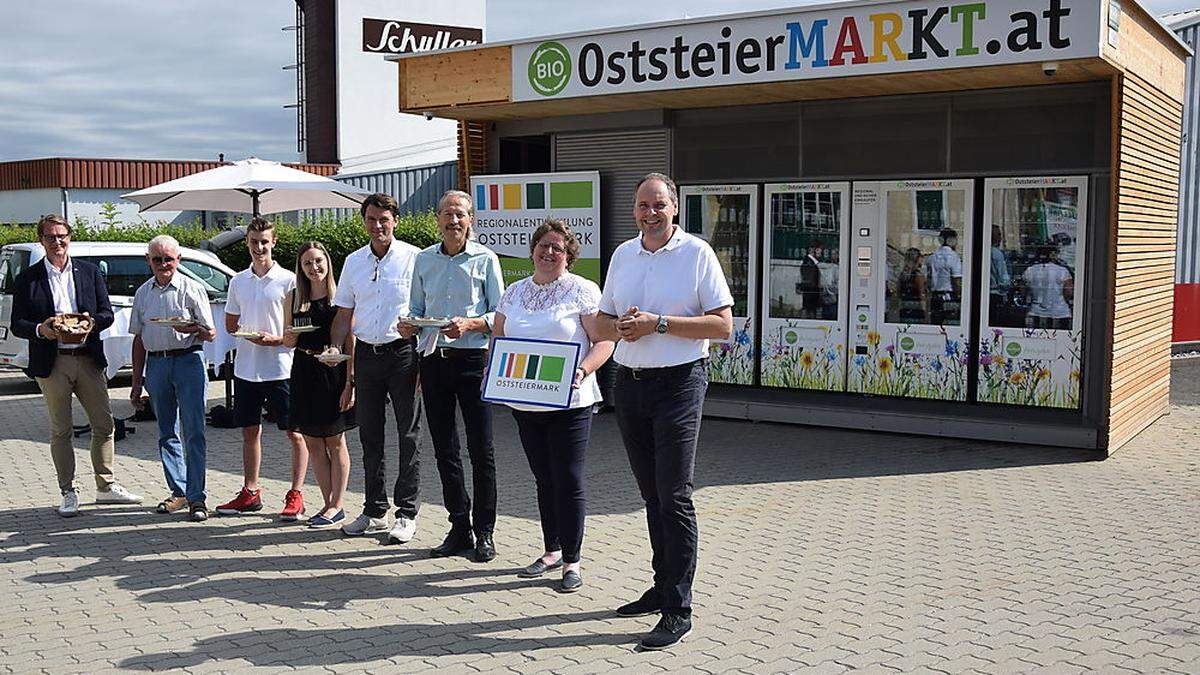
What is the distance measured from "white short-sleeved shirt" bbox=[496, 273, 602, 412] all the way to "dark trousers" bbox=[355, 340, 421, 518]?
3.57 feet

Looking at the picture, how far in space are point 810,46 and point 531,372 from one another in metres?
5.18

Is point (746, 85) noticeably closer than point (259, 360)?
No

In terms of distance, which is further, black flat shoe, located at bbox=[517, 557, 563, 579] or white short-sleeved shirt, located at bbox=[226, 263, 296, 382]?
white short-sleeved shirt, located at bbox=[226, 263, 296, 382]

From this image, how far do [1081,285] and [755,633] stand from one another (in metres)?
6.11

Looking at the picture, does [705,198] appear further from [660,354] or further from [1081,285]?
[660,354]

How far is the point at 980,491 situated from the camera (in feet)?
28.2

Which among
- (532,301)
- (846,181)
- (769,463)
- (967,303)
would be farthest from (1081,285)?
(532,301)

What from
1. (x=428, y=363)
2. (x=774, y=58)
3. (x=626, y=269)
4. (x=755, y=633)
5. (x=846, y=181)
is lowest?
(x=755, y=633)

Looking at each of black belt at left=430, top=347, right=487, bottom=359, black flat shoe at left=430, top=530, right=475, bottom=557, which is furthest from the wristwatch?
black flat shoe at left=430, top=530, right=475, bottom=557

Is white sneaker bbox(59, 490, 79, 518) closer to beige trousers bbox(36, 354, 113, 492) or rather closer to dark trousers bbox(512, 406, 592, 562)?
beige trousers bbox(36, 354, 113, 492)

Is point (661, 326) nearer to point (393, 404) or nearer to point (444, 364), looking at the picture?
point (444, 364)

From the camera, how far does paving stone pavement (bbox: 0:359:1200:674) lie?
5199 millimetres

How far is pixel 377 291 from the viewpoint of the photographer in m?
7.00

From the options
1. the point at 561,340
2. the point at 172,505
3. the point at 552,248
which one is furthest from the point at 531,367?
the point at 172,505
